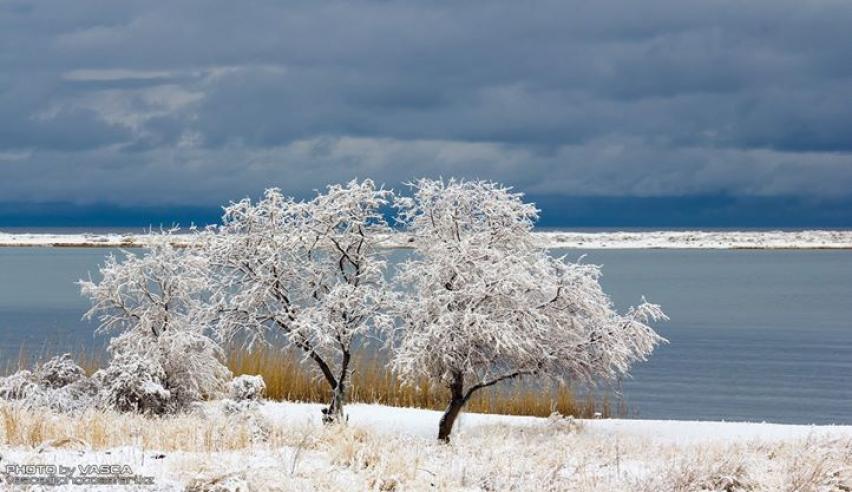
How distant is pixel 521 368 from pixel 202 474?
9.52 meters

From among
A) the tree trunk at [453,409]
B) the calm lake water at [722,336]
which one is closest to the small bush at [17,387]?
the calm lake water at [722,336]

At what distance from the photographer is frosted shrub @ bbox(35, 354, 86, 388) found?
18.0 m

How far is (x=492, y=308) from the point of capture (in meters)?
16.0

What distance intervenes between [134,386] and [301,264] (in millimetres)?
3638

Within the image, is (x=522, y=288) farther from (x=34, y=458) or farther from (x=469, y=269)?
(x=34, y=458)

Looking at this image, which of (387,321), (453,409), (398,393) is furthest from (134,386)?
(398,393)

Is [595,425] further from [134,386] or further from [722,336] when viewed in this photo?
[722,336]

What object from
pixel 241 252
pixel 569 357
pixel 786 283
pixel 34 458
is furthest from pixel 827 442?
pixel 786 283

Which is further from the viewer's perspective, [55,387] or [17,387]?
[55,387]

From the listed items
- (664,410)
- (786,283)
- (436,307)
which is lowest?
(664,410)

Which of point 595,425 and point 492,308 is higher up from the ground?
point 492,308

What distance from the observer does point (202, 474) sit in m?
7.65

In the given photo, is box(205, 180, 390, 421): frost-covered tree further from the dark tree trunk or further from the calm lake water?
the calm lake water

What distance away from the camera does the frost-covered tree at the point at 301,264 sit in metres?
17.5
